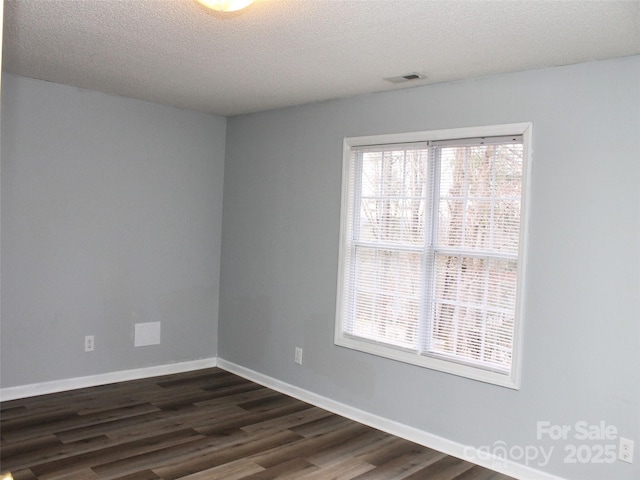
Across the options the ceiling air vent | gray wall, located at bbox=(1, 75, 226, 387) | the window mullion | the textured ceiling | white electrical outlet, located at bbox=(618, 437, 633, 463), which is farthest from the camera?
gray wall, located at bbox=(1, 75, 226, 387)

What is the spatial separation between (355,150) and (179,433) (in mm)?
2315

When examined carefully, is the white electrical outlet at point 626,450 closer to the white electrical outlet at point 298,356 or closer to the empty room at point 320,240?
the empty room at point 320,240

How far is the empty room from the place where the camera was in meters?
2.86

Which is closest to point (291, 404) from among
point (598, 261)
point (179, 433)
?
point (179, 433)

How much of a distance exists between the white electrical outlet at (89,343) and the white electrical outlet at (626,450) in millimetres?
3748

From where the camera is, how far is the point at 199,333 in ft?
17.2

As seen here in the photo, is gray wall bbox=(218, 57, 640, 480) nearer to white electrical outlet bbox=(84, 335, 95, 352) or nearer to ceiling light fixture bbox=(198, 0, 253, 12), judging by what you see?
white electrical outlet bbox=(84, 335, 95, 352)

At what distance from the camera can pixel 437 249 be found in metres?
3.66

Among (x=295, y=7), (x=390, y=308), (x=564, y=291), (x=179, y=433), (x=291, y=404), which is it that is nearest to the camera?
(x=295, y=7)

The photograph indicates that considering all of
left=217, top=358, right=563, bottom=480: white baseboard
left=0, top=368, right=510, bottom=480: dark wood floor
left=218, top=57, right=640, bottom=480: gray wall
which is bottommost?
left=0, top=368, right=510, bottom=480: dark wood floor

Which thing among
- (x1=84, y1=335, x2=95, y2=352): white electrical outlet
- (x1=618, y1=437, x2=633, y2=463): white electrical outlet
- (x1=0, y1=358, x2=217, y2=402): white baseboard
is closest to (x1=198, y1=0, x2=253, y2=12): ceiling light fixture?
(x1=618, y1=437, x2=633, y2=463): white electrical outlet

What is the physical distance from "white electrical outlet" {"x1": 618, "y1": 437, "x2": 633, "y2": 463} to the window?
0.61 metres

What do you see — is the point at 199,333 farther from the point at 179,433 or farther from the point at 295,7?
the point at 295,7

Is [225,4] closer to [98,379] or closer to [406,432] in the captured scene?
[406,432]
